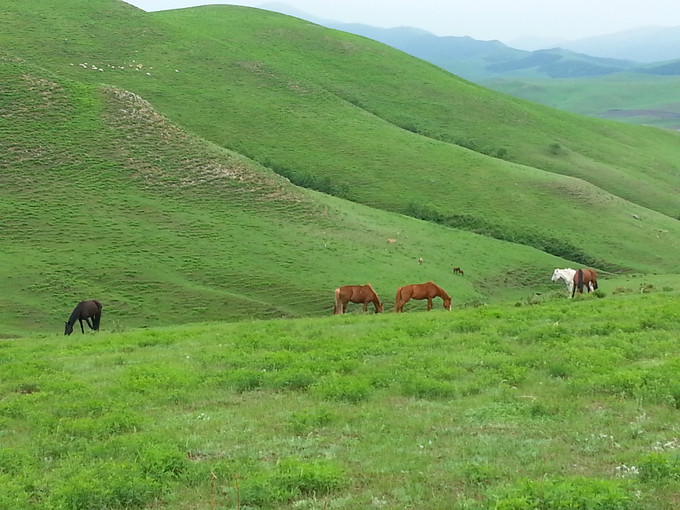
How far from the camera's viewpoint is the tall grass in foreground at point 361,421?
9.07m

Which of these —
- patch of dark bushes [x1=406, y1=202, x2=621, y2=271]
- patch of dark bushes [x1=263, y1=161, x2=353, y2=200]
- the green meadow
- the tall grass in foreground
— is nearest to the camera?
the tall grass in foreground

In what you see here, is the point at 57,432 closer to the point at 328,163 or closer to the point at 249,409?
the point at 249,409

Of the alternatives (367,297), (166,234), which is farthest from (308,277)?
(367,297)

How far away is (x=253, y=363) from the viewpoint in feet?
55.7

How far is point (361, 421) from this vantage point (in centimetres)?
1220

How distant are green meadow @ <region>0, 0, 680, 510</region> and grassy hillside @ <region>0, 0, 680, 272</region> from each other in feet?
1.65

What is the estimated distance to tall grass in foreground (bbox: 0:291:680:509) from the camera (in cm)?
907

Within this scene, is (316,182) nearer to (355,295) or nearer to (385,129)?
(385,129)

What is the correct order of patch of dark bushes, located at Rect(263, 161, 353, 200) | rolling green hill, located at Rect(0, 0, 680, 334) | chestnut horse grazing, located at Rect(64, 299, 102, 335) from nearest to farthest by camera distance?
chestnut horse grazing, located at Rect(64, 299, 102, 335), rolling green hill, located at Rect(0, 0, 680, 334), patch of dark bushes, located at Rect(263, 161, 353, 200)

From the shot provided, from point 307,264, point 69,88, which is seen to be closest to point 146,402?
point 307,264

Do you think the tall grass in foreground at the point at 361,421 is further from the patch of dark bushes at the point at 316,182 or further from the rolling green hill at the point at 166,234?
the patch of dark bushes at the point at 316,182

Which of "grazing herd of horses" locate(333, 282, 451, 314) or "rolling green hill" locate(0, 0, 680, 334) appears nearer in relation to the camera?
"grazing herd of horses" locate(333, 282, 451, 314)

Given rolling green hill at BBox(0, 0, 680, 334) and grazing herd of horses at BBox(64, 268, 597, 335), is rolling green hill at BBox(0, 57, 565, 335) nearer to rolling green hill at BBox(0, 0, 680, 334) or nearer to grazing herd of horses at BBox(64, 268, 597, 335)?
rolling green hill at BBox(0, 0, 680, 334)

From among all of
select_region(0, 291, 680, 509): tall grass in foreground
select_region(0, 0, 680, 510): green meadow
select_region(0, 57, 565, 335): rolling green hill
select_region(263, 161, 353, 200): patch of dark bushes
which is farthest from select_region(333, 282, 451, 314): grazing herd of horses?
select_region(263, 161, 353, 200): patch of dark bushes
